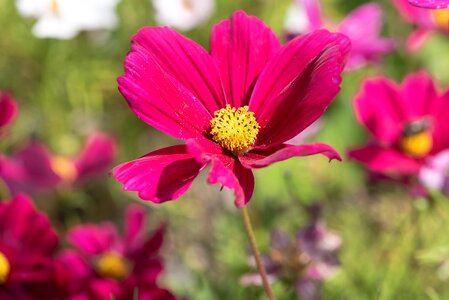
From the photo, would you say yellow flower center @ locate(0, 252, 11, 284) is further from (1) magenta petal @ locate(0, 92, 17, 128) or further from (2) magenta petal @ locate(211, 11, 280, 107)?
(2) magenta petal @ locate(211, 11, 280, 107)

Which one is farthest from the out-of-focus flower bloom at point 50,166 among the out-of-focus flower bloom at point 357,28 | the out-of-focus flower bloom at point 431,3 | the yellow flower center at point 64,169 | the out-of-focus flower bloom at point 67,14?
the out-of-focus flower bloom at point 431,3

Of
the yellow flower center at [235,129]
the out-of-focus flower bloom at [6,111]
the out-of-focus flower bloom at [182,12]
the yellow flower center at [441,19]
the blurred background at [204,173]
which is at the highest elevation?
the yellow flower center at [235,129]

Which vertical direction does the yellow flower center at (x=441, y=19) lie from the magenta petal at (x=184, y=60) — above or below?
below

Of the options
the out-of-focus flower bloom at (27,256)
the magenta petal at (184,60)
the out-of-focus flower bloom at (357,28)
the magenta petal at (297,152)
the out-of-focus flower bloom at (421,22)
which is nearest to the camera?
the magenta petal at (297,152)

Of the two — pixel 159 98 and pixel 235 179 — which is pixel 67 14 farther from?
pixel 235 179

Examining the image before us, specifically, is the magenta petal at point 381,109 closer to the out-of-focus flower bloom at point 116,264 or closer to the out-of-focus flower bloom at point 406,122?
the out-of-focus flower bloom at point 406,122

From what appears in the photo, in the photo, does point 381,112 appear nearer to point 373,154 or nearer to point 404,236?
point 373,154

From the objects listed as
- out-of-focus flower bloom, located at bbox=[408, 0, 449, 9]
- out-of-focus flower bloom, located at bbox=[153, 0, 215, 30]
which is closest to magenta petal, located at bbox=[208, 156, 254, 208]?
out-of-focus flower bloom, located at bbox=[408, 0, 449, 9]

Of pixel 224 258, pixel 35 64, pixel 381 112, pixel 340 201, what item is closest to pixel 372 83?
pixel 381 112

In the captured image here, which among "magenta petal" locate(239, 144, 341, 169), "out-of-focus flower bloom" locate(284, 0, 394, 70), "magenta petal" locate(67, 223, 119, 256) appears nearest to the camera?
"magenta petal" locate(239, 144, 341, 169)
